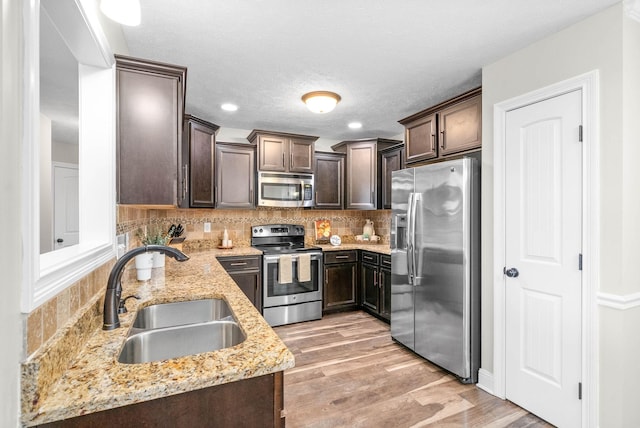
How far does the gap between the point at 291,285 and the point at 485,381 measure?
2.17 m

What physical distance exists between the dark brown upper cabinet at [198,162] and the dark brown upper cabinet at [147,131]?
62.0 inches

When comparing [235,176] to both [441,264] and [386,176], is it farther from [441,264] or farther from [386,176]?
[441,264]

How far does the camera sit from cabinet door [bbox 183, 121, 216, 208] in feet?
11.2

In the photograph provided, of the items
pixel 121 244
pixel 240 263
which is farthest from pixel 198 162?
pixel 121 244

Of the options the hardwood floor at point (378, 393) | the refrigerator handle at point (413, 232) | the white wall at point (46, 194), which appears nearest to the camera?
the hardwood floor at point (378, 393)

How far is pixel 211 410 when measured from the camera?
0.89 m

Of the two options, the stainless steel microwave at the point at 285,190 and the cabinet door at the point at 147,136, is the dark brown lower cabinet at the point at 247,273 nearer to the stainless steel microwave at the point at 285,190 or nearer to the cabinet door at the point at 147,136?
the stainless steel microwave at the point at 285,190

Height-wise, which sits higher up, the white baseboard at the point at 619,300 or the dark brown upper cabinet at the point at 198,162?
the dark brown upper cabinet at the point at 198,162

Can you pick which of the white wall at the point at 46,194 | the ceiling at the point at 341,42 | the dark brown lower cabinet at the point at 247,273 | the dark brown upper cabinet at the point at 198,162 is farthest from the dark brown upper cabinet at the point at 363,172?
the white wall at the point at 46,194

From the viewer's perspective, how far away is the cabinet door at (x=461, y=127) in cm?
252

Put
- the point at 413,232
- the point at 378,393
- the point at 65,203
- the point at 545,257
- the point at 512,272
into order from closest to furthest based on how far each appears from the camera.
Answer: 1. the point at 545,257
2. the point at 512,272
3. the point at 378,393
4. the point at 65,203
5. the point at 413,232

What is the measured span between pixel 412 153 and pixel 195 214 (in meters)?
2.72

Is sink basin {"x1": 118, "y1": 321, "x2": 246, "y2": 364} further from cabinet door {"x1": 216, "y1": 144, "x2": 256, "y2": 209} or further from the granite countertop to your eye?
cabinet door {"x1": 216, "y1": 144, "x2": 256, "y2": 209}

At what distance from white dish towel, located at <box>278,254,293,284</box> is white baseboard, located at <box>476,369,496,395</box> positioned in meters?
2.12
